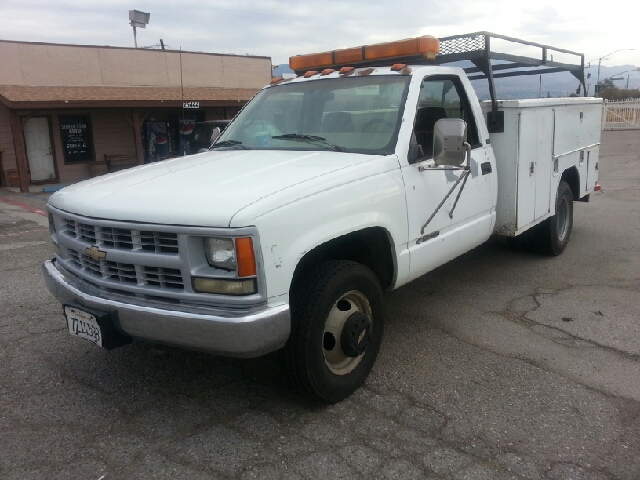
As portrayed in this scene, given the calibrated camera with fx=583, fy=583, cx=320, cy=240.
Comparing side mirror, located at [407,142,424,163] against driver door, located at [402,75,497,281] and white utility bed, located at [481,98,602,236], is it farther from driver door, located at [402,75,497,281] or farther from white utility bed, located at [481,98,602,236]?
white utility bed, located at [481,98,602,236]

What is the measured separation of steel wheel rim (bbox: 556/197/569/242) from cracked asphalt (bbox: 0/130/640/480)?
136cm

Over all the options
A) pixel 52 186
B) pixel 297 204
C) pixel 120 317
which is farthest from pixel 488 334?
pixel 52 186

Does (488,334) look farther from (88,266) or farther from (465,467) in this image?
(88,266)

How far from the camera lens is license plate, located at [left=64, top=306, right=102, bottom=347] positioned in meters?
3.19

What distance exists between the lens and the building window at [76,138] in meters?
18.9

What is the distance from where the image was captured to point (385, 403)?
3553mm

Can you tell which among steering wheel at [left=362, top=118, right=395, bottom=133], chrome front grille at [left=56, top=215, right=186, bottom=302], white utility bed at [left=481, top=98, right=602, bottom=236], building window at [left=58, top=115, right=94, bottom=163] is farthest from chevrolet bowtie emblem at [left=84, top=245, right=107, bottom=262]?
building window at [left=58, top=115, right=94, bottom=163]

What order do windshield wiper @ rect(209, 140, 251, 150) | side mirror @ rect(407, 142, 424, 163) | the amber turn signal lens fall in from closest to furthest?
the amber turn signal lens, side mirror @ rect(407, 142, 424, 163), windshield wiper @ rect(209, 140, 251, 150)

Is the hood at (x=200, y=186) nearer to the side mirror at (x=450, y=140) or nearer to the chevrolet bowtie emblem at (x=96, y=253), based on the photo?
the chevrolet bowtie emblem at (x=96, y=253)

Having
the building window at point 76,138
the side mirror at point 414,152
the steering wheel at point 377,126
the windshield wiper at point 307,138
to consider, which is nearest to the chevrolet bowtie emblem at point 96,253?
the windshield wiper at point 307,138

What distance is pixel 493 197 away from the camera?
5.07m

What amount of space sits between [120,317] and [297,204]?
44.6 inches

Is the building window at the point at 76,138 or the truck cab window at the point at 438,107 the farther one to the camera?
the building window at the point at 76,138

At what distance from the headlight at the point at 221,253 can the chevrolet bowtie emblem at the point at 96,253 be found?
2.27 ft
